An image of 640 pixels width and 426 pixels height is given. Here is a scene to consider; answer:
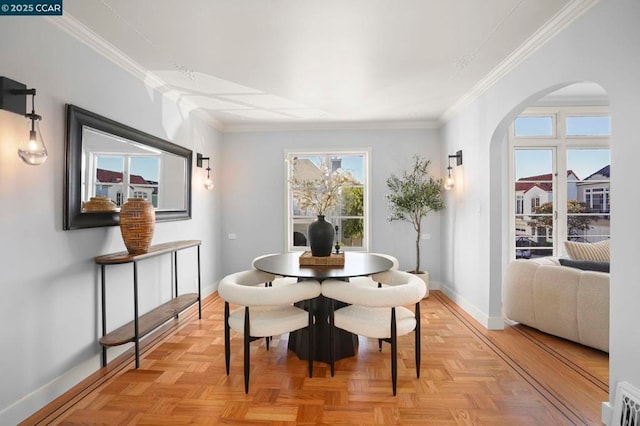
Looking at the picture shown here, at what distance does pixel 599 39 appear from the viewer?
206 centimetres

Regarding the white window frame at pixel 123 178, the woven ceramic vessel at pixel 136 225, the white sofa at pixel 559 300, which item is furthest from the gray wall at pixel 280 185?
the woven ceramic vessel at pixel 136 225

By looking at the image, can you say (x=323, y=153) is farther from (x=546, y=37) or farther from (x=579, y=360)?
(x=579, y=360)

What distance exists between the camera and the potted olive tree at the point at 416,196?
15.8ft

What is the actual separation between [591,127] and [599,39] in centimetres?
346

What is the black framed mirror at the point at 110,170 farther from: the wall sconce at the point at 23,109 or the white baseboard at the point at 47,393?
the white baseboard at the point at 47,393

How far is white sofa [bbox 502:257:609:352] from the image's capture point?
2904 millimetres

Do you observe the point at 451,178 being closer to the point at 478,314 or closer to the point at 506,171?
the point at 506,171

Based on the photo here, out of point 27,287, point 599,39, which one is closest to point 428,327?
point 599,39

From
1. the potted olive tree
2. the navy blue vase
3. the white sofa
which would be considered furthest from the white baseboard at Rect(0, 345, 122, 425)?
the white sofa

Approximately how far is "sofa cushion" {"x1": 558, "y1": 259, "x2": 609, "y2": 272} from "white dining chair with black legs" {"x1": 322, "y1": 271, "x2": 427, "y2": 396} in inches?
74.9

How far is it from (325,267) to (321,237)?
0.95 feet

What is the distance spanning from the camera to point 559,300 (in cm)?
320

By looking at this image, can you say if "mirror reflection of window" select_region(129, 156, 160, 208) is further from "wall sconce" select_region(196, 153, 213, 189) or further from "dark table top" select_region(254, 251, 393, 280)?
"dark table top" select_region(254, 251, 393, 280)

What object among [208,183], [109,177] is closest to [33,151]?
[109,177]
